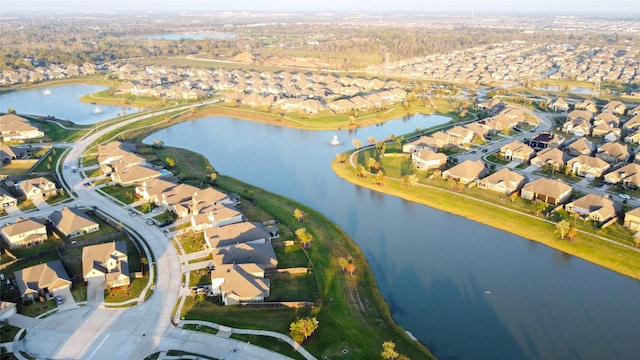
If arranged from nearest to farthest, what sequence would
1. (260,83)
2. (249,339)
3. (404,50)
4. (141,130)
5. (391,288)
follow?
(249,339), (391,288), (141,130), (260,83), (404,50)

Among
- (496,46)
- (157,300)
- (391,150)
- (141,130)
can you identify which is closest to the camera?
(157,300)

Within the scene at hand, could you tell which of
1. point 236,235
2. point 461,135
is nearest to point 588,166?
point 461,135

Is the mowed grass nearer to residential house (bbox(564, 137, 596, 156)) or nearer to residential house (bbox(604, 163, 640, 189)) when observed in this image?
residential house (bbox(604, 163, 640, 189))

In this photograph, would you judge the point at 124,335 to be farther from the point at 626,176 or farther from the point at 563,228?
the point at 626,176

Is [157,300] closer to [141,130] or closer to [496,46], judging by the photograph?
[141,130]

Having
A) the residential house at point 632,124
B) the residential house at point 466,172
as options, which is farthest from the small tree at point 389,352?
the residential house at point 632,124

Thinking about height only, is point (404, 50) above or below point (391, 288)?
above

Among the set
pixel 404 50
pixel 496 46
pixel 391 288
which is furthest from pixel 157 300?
pixel 496 46
